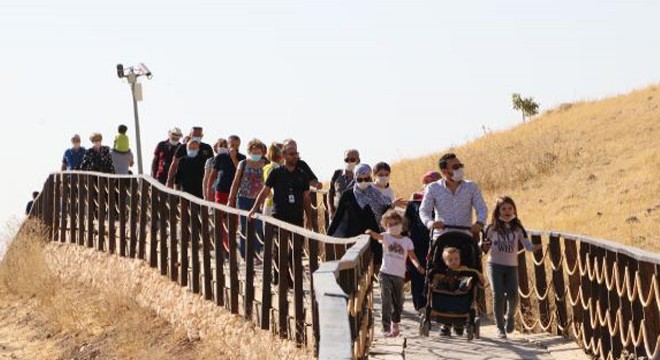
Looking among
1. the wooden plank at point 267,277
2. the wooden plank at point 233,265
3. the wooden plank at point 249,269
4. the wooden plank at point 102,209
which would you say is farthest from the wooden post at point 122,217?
the wooden plank at point 267,277

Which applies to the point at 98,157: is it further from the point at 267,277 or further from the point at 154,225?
the point at 267,277

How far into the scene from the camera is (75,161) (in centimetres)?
2617

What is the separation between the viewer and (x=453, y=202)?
41.2 feet

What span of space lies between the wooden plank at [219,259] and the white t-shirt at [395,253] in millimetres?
3871

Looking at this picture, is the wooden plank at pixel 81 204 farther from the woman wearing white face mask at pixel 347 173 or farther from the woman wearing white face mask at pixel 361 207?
the woman wearing white face mask at pixel 361 207

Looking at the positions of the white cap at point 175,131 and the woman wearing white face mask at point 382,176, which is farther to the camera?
the white cap at point 175,131

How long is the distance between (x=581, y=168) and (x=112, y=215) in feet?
70.5

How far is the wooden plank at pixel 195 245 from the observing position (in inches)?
666

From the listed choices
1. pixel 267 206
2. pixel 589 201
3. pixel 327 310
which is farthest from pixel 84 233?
pixel 327 310

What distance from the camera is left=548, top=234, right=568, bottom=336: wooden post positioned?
45.0ft

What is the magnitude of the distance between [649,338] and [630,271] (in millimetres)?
855

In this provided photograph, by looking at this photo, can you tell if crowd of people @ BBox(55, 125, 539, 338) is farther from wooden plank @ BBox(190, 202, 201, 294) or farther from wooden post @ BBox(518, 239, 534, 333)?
wooden post @ BBox(518, 239, 534, 333)

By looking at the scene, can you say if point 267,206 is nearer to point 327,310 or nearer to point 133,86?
point 327,310

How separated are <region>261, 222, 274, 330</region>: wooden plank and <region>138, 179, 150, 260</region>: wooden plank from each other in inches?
243
